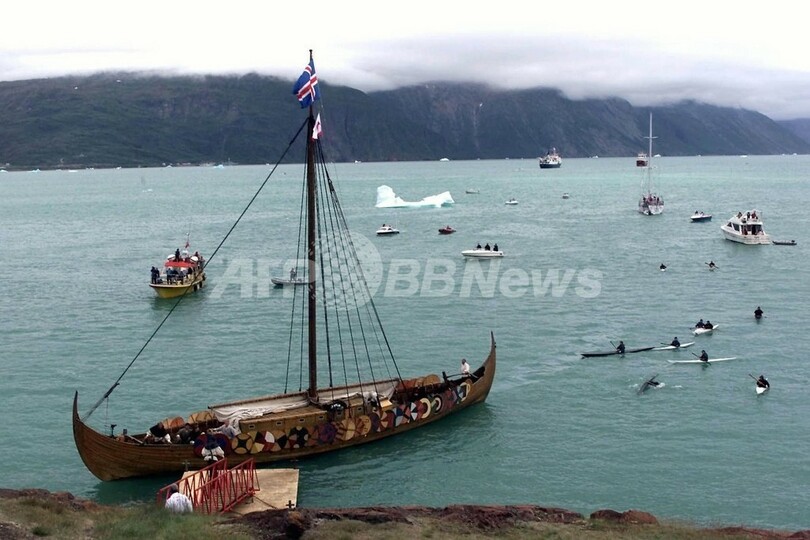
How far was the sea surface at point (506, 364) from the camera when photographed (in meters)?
32.0

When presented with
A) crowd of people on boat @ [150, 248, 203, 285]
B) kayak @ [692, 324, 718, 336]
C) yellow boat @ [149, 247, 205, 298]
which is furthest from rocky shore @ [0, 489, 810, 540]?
crowd of people on boat @ [150, 248, 203, 285]

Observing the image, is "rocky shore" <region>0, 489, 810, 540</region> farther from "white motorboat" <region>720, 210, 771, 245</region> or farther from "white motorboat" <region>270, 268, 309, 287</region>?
"white motorboat" <region>720, 210, 771, 245</region>

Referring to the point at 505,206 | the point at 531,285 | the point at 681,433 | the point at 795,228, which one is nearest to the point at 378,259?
the point at 531,285

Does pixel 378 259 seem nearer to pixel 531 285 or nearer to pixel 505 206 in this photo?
pixel 531 285

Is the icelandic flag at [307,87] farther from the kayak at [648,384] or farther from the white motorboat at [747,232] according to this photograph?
the white motorboat at [747,232]

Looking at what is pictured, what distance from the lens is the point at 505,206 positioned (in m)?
170

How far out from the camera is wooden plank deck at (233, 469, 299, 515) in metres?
27.3

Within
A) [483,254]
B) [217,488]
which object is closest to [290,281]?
[483,254]

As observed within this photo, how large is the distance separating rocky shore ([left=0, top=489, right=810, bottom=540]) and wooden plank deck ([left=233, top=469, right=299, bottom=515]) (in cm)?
195

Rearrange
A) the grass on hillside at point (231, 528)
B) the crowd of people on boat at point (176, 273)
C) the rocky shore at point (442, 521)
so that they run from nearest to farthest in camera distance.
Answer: the grass on hillside at point (231, 528) < the rocky shore at point (442, 521) < the crowd of people on boat at point (176, 273)

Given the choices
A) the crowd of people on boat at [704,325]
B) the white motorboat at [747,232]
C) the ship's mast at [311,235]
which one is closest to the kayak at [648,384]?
the crowd of people on boat at [704,325]

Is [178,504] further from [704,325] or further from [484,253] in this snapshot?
[484,253]

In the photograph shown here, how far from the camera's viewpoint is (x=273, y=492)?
28734 millimetres

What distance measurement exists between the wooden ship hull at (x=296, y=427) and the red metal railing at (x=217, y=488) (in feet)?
10.2
